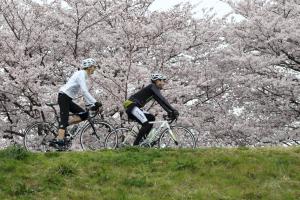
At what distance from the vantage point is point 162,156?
12.1 metres

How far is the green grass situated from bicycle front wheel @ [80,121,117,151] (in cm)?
133

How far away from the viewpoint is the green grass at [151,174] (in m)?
10.1

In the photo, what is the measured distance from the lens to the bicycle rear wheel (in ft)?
45.5

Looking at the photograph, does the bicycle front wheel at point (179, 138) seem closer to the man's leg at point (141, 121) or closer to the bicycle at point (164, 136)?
the bicycle at point (164, 136)

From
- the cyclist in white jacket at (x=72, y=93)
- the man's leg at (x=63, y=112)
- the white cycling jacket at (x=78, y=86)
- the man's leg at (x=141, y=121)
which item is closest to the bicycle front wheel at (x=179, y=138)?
the man's leg at (x=141, y=121)

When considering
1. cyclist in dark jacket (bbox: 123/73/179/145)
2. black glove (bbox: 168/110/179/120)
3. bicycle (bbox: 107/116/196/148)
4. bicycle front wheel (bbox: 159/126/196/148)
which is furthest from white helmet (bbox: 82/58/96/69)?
bicycle front wheel (bbox: 159/126/196/148)

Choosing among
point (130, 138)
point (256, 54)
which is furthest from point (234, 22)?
point (130, 138)

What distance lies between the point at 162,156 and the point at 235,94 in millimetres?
12402

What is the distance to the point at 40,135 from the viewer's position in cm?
1420

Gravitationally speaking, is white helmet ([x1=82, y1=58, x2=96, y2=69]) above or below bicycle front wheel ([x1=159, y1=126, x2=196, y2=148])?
above

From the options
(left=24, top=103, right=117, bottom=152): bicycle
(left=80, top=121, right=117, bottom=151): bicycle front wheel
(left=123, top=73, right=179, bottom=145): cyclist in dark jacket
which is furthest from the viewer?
(left=80, top=121, right=117, bottom=151): bicycle front wheel

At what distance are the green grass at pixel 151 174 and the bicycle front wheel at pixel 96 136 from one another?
133 cm

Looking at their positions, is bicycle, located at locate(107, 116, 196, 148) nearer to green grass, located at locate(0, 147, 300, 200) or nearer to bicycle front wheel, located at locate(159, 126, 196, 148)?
bicycle front wheel, located at locate(159, 126, 196, 148)

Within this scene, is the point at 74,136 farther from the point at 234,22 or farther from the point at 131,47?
the point at 234,22
